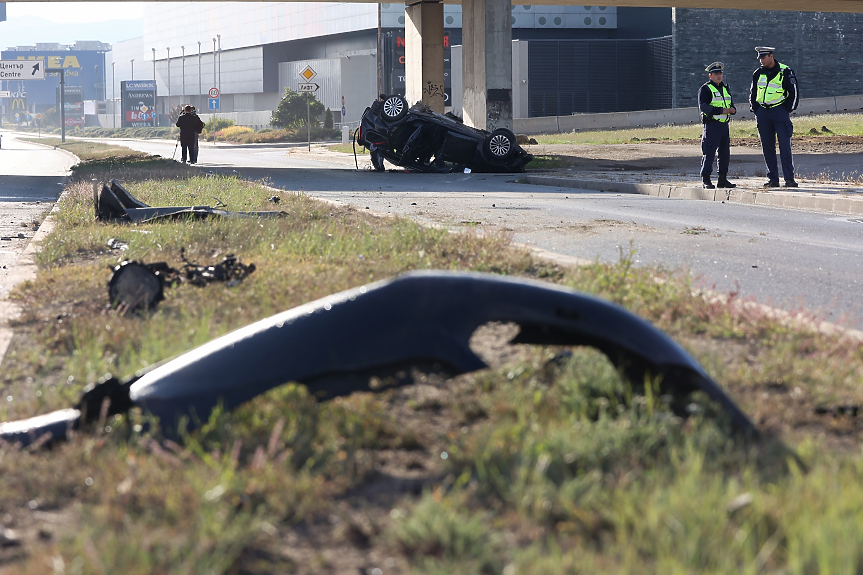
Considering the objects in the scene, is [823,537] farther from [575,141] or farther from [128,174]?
[575,141]

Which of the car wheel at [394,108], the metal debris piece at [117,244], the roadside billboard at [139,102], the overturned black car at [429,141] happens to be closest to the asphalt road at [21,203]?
the metal debris piece at [117,244]

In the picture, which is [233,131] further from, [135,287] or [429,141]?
[135,287]

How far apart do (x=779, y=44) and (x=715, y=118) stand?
48.1 meters

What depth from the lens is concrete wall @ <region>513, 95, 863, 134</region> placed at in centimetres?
4969

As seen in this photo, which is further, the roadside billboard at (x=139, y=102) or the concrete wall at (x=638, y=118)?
the roadside billboard at (x=139, y=102)

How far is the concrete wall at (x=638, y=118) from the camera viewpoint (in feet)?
163

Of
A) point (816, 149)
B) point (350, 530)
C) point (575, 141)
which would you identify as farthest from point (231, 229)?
point (575, 141)

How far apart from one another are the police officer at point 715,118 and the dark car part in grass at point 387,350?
12586mm

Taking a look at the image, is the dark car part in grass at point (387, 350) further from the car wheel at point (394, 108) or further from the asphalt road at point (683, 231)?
the car wheel at point (394, 108)

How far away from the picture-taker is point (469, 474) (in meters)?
2.78

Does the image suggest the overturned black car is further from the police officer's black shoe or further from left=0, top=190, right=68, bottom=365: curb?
left=0, top=190, right=68, bottom=365: curb

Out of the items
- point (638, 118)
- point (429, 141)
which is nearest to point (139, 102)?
point (638, 118)

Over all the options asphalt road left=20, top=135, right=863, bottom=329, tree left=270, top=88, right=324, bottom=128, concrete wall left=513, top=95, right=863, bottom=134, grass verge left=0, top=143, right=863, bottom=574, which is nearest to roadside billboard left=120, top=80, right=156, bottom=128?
tree left=270, top=88, right=324, bottom=128

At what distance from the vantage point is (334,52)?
84.6 m
